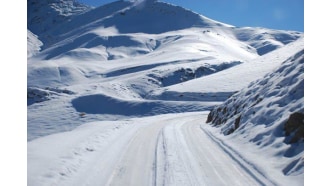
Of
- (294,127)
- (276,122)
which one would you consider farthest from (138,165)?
(276,122)

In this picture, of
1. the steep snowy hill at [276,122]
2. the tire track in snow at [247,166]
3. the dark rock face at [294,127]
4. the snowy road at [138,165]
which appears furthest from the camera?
the dark rock face at [294,127]

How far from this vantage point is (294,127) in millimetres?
12352

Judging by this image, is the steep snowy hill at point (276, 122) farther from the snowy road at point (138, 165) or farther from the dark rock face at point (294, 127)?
the snowy road at point (138, 165)

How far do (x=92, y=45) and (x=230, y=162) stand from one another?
189 meters

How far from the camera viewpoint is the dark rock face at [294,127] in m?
11.7

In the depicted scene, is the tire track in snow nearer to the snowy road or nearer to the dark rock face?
the snowy road

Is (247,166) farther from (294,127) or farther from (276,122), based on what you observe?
(276,122)

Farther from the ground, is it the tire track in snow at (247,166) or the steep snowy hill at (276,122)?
the steep snowy hill at (276,122)

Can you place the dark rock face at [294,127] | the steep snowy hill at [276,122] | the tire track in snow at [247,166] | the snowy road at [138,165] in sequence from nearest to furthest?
the tire track in snow at [247,166]
the snowy road at [138,165]
the steep snowy hill at [276,122]
the dark rock face at [294,127]

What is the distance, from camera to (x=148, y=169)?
11.3 m

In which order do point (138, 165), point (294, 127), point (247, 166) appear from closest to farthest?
point (247, 166), point (138, 165), point (294, 127)

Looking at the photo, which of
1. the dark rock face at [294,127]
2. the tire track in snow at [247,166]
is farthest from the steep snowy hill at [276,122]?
the tire track in snow at [247,166]

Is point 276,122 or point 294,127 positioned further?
point 276,122
